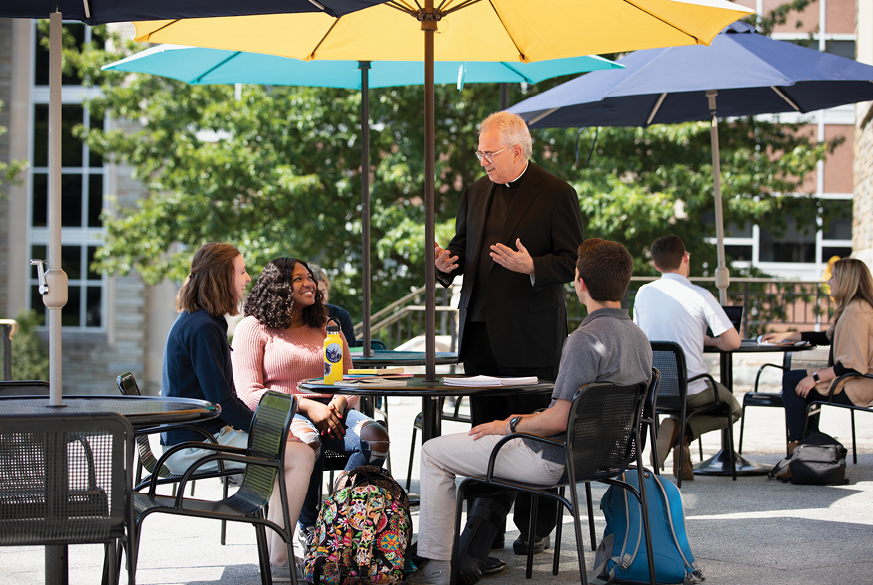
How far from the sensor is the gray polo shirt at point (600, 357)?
10.8 feet

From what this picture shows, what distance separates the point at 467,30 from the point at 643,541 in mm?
2921

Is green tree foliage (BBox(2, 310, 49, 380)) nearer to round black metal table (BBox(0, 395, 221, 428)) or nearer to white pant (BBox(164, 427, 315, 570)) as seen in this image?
white pant (BBox(164, 427, 315, 570))

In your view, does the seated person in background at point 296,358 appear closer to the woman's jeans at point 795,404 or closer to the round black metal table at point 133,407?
the round black metal table at point 133,407

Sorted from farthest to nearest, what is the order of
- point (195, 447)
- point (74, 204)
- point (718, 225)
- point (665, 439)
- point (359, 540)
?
point (74, 204) < point (718, 225) < point (665, 439) < point (359, 540) < point (195, 447)

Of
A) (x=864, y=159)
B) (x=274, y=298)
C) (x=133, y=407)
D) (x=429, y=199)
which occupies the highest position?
(x=864, y=159)

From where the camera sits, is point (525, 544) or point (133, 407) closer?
point (133, 407)

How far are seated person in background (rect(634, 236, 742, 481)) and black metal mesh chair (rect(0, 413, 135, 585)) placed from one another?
388 centimetres

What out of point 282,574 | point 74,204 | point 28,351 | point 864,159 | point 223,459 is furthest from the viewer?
point 74,204

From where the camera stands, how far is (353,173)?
15711 mm

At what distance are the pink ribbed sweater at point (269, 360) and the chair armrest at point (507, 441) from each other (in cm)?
104

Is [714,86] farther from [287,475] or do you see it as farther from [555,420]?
[287,475]

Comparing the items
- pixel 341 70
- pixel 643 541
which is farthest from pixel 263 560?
pixel 341 70

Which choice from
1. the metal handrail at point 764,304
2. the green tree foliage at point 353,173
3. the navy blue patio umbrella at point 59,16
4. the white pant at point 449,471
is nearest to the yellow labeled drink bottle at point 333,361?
the white pant at point 449,471

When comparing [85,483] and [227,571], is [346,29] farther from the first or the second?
[85,483]
